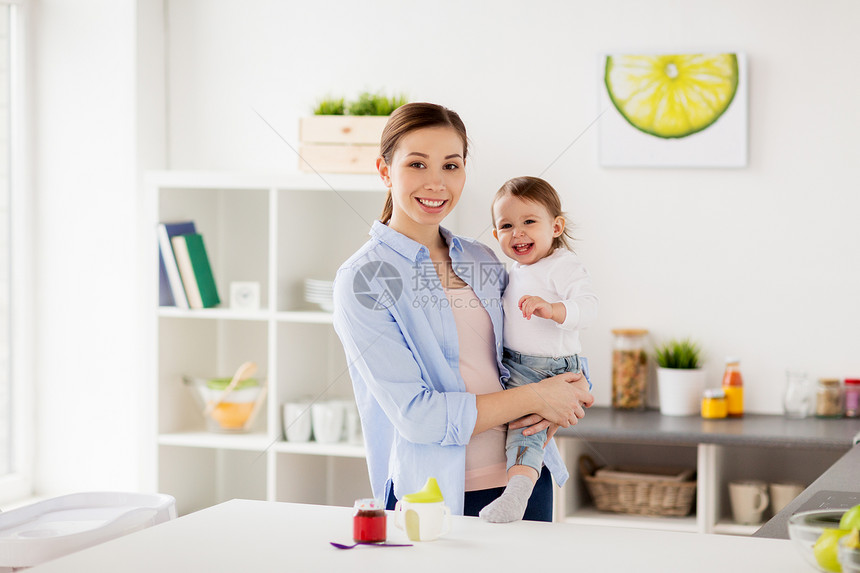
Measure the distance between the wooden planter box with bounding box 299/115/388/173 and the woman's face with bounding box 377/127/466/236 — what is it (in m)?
1.15

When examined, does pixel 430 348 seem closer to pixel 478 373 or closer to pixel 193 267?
pixel 478 373

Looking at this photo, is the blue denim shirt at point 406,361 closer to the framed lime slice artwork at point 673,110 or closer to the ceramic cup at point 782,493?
the ceramic cup at point 782,493

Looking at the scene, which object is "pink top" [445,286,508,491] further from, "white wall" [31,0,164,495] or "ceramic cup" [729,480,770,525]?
"white wall" [31,0,164,495]

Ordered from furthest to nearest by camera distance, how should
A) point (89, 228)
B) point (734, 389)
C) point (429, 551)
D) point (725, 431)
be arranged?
point (89, 228) < point (734, 389) < point (725, 431) < point (429, 551)

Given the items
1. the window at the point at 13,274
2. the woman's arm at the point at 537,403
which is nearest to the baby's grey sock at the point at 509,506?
the woman's arm at the point at 537,403

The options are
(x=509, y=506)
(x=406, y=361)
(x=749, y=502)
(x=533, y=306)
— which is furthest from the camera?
(x=749, y=502)

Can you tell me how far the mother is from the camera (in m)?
1.56

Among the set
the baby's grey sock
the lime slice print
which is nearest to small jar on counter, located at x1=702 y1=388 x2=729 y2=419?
the lime slice print

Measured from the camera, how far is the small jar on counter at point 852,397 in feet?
8.90

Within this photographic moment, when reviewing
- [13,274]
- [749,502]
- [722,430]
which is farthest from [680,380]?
[13,274]

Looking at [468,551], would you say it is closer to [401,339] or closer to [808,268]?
[401,339]

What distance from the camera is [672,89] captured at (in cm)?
286

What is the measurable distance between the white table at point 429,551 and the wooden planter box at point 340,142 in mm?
1547

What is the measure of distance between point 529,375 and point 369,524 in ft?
1.85
